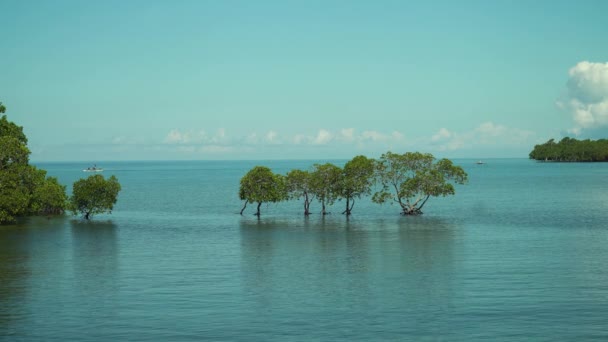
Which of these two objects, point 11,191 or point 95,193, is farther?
point 95,193

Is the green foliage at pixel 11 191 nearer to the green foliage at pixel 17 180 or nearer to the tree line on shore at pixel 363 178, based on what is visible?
the green foliage at pixel 17 180

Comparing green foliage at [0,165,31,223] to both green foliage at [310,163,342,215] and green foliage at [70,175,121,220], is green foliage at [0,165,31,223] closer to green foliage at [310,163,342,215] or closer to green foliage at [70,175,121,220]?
green foliage at [70,175,121,220]

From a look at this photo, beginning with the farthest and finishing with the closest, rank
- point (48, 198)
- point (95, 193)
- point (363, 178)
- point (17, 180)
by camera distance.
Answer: point (48, 198) < point (95, 193) < point (363, 178) < point (17, 180)

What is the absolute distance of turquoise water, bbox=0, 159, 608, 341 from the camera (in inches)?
1334

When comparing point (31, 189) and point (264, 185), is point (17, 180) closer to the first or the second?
point (31, 189)

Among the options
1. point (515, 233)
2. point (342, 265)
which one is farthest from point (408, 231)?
point (342, 265)

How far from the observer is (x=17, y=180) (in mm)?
84000

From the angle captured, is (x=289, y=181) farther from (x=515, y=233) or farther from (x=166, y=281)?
(x=166, y=281)

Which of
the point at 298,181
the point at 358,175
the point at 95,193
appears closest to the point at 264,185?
the point at 298,181

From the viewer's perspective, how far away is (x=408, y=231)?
7862 cm

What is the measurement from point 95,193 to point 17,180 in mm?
13746

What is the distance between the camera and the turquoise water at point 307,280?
3388 cm

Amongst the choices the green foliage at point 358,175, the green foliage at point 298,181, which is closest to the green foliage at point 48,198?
the green foliage at point 298,181

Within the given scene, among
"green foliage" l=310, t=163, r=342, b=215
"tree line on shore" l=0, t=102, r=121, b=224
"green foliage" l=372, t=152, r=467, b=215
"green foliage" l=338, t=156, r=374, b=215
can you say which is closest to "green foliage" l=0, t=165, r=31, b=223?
"tree line on shore" l=0, t=102, r=121, b=224
